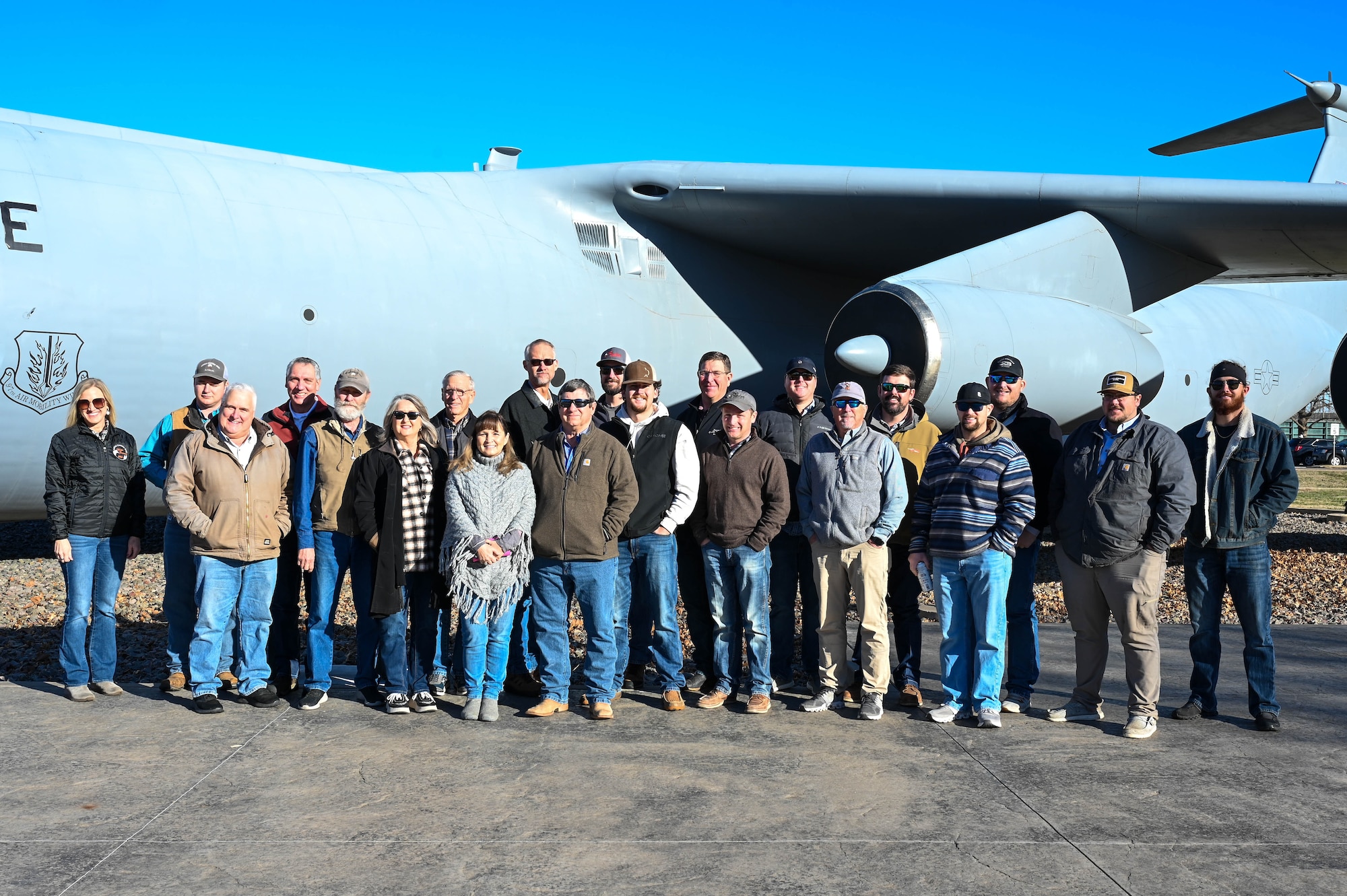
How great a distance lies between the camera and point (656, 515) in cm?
539

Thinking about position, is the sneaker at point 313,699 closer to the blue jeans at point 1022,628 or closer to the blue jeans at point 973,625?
the blue jeans at point 973,625

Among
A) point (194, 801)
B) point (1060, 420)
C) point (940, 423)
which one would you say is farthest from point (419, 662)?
point (1060, 420)

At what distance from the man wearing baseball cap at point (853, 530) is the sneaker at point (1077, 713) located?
0.83 m

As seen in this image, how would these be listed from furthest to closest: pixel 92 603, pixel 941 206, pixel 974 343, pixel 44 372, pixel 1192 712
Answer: pixel 941 206
pixel 974 343
pixel 44 372
pixel 92 603
pixel 1192 712

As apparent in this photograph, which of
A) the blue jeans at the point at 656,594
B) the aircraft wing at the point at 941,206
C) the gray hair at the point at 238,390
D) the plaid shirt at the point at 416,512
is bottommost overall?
the blue jeans at the point at 656,594

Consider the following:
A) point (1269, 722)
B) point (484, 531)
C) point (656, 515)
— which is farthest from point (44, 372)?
point (1269, 722)

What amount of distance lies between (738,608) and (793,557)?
0.45 metres

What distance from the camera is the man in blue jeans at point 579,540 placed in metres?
5.25

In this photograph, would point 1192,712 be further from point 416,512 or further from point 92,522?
point 92,522

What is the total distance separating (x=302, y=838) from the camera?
3615 mm

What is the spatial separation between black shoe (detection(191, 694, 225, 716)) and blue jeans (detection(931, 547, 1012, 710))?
3.53m

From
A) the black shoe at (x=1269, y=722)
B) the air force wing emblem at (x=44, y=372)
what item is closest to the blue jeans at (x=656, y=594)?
the black shoe at (x=1269, y=722)

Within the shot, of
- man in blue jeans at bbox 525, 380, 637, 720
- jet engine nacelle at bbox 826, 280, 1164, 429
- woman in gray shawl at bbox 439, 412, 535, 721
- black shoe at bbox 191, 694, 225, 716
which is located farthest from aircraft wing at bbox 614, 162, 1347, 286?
black shoe at bbox 191, 694, 225, 716

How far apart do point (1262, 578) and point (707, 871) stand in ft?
11.1
